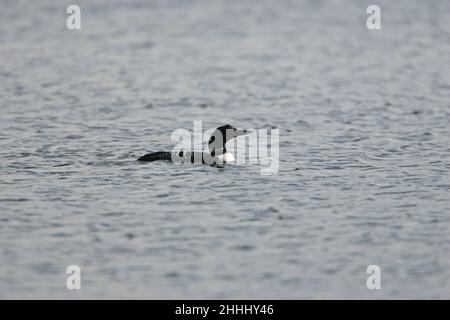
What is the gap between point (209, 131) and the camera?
50.7 feet

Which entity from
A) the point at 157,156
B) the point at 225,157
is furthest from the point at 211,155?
the point at 157,156

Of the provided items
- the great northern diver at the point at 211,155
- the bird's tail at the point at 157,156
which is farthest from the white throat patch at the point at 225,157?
the bird's tail at the point at 157,156

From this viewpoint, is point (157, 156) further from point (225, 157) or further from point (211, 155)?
point (225, 157)

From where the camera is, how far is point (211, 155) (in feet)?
42.4

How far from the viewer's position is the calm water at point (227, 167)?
886cm

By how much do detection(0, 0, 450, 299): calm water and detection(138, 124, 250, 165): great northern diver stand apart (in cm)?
17

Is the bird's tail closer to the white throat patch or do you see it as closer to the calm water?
the calm water

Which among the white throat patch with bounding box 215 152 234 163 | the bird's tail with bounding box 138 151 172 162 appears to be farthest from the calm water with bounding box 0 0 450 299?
the white throat patch with bounding box 215 152 234 163

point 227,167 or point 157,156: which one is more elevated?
point 157,156

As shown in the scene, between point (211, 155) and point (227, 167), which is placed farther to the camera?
point (211, 155)

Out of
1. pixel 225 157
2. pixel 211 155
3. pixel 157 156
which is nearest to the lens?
pixel 157 156

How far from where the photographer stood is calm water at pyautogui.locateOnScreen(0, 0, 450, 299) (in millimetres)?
8859

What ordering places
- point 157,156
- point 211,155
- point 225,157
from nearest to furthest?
point 157,156
point 211,155
point 225,157

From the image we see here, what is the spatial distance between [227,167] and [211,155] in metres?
0.32
